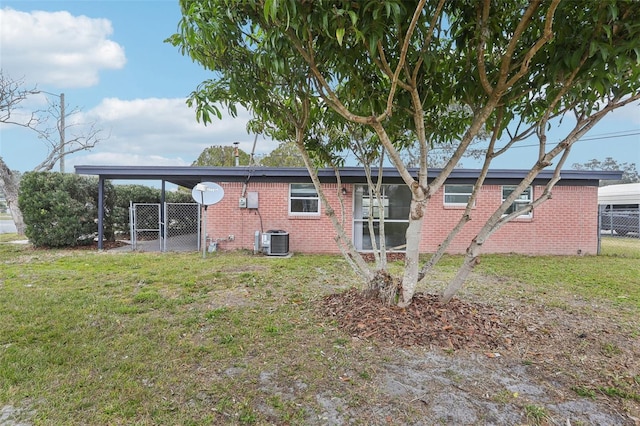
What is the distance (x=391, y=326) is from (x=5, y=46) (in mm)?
16932

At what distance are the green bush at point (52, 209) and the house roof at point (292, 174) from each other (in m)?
0.84

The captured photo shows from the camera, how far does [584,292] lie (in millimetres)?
5508

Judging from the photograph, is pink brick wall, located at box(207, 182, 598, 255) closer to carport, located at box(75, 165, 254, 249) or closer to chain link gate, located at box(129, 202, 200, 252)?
carport, located at box(75, 165, 254, 249)

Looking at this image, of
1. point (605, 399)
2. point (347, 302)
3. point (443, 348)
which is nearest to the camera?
point (605, 399)

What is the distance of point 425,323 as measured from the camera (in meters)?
3.63

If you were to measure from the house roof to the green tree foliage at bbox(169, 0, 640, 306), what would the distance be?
16.1 ft

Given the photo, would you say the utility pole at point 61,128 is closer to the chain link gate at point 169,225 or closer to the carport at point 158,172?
the chain link gate at point 169,225

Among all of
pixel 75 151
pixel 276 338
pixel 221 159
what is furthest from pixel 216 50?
pixel 221 159

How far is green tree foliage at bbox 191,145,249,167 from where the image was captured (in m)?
27.1

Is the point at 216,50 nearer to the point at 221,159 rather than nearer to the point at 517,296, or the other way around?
the point at 517,296


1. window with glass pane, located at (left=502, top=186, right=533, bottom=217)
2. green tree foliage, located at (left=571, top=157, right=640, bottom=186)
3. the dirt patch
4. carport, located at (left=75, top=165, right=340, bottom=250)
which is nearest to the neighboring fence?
window with glass pane, located at (left=502, top=186, right=533, bottom=217)

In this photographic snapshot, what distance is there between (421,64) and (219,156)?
25.8 metres

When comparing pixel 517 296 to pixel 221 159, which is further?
pixel 221 159

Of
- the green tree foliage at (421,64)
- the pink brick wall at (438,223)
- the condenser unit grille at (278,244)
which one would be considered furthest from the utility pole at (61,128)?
the green tree foliage at (421,64)
